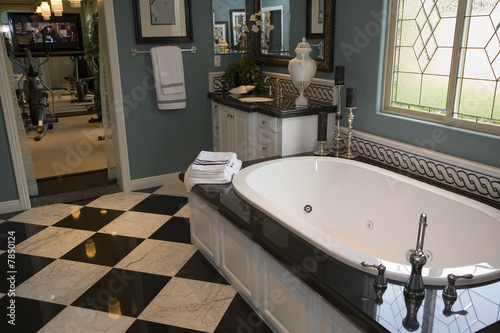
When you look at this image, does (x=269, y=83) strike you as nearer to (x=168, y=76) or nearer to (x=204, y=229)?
(x=168, y=76)

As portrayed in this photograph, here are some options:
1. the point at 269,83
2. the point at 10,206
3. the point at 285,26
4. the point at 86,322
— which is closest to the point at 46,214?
the point at 10,206

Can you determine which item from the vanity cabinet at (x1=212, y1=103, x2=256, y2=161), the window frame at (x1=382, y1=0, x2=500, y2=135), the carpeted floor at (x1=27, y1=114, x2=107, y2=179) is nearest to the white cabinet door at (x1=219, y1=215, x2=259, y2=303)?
the vanity cabinet at (x1=212, y1=103, x2=256, y2=161)

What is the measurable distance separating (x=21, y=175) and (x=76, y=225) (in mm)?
741

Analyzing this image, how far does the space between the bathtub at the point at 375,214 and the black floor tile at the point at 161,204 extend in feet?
3.93

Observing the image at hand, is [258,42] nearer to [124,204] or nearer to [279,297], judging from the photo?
[124,204]

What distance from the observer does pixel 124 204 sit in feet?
12.7

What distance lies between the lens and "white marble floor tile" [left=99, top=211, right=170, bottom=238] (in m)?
3.30

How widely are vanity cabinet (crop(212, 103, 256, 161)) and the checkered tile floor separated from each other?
2.31 ft

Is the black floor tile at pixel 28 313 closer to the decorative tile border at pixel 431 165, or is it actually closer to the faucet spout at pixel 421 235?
the faucet spout at pixel 421 235

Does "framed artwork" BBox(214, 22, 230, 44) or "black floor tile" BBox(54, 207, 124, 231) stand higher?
"framed artwork" BBox(214, 22, 230, 44)

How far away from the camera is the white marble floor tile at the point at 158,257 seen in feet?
→ 9.06

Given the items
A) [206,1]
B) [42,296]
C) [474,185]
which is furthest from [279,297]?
[206,1]

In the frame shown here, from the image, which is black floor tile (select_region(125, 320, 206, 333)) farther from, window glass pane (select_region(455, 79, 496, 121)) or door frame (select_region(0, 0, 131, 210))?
door frame (select_region(0, 0, 131, 210))

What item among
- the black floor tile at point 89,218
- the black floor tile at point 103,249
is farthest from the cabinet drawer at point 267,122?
the black floor tile at point 89,218
